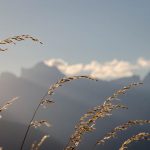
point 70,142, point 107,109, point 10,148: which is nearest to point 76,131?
point 70,142

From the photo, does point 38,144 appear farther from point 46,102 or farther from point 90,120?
point 90,120

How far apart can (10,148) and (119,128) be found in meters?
167

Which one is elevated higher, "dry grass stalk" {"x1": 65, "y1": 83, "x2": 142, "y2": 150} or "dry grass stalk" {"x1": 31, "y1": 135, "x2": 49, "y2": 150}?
"dry grass stalk" {"x1": 65, "y1": 83, "x2": 142, "y2": 150}

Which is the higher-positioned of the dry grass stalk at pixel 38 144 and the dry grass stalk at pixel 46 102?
the dry grass stalk at pixel 46 102

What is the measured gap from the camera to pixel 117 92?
399 cm

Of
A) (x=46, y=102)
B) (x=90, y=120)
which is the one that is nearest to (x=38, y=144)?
(x=46, y=102)

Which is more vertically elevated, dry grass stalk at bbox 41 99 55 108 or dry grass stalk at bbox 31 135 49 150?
dry grass stalk at bbox 41 99 55 108

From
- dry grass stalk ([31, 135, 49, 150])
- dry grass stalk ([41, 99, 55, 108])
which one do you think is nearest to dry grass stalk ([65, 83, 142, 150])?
dry grass stalk ([31, 135, 49, 150])

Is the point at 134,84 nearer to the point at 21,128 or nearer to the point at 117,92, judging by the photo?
the point at 117,92

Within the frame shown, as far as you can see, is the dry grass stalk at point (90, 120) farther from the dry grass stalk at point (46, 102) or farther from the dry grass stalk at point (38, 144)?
the dry grass stalk at point (46, 102)

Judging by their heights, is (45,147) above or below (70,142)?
above

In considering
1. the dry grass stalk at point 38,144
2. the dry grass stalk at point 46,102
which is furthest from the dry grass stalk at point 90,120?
the dry grass stalk at point 46,102

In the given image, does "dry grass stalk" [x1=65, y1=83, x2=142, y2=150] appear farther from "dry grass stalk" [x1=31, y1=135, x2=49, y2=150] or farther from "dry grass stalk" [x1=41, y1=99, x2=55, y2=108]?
"dry grass stalk" [x1=41, y1=99, x2=55, y2=108]

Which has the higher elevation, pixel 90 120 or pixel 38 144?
pixel 90 120
